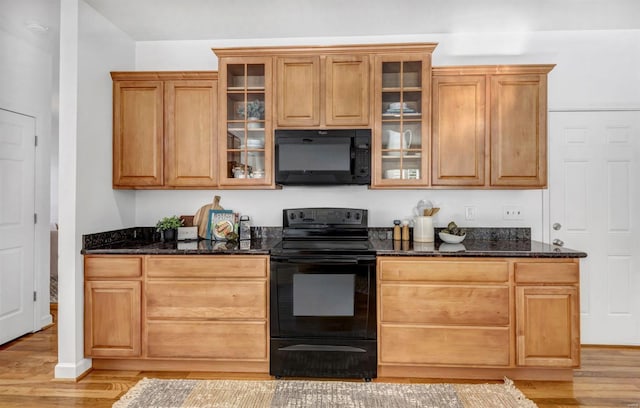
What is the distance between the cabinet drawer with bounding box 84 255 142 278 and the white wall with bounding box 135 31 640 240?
762mm

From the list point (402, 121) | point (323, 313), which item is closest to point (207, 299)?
point (323, 313)

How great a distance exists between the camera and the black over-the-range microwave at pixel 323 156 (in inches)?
113

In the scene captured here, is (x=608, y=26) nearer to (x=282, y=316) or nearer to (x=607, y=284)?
(x=607, y=284)

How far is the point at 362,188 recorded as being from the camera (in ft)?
10.6

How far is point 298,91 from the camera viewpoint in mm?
2908

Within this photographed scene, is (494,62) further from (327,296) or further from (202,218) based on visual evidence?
(202,218)

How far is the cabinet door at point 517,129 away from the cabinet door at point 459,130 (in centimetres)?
9

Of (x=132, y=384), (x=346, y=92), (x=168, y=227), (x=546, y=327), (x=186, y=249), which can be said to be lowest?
(x=132, y=384)

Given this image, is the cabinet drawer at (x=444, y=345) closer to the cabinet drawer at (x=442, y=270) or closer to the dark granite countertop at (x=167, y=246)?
the cabinet drawer at (x=442, y=270)

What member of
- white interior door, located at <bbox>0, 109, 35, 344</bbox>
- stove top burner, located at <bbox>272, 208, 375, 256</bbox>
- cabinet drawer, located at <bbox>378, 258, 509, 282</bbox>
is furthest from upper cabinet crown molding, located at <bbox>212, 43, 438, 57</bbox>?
white interior door, located at <bbox>0, 109, 35, 344</bbox>

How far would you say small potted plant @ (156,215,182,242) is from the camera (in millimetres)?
3137

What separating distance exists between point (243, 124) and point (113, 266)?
1361 millimetres

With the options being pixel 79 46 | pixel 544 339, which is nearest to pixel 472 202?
pixel 544 339

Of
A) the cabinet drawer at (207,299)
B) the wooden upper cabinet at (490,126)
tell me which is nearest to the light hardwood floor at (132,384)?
the cabinet drawer at (207,299)
